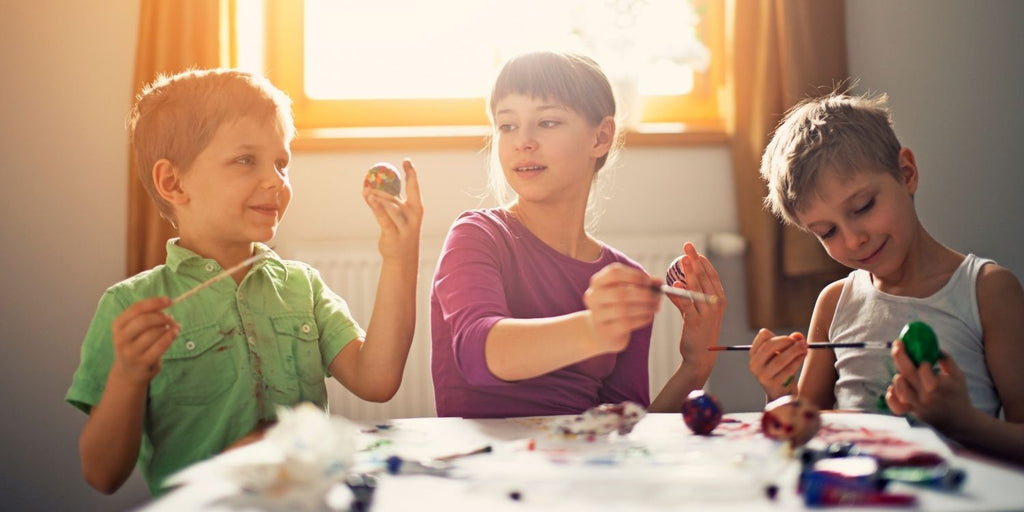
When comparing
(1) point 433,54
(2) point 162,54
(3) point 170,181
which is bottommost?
(3) point 170,181

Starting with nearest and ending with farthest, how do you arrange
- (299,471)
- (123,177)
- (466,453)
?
(299,471) → (466,453) → (123,177)

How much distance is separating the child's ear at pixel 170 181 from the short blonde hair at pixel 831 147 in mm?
912

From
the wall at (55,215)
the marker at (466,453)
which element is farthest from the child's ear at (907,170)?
the wall at (55,215)

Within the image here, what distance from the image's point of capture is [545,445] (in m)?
0.84

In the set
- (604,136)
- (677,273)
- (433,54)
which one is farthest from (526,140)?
(433,54)

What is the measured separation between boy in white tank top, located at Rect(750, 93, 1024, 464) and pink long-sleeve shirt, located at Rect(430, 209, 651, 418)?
0.24 m

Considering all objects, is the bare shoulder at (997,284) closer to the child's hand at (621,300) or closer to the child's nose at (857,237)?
the child's nose at (857,237)

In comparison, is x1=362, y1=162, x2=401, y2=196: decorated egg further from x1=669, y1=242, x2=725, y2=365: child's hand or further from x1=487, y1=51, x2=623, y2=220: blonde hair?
x1=669, y1=242, x2=725, y2=365: child's hand

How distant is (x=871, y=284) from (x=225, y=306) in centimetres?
96

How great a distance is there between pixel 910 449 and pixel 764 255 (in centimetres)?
157

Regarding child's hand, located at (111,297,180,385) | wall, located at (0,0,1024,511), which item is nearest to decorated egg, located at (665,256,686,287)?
child's hand, located at (111,297,180,385)

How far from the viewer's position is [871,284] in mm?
1318

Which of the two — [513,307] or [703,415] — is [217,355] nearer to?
[513,307]

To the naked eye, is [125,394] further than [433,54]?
No
